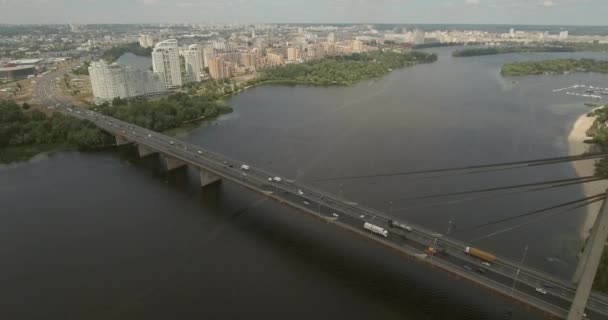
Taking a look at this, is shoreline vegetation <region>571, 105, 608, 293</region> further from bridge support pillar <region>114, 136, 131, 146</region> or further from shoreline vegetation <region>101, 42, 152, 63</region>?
shoreline vegetation <region>101, 42, 152, 63</region>

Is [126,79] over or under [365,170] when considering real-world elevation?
over

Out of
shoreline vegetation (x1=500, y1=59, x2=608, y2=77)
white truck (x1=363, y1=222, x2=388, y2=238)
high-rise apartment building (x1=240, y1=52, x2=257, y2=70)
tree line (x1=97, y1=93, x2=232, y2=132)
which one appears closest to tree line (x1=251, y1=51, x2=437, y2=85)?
high-rise apartment building (x1=240, y1=52, x2=257, y2=70)

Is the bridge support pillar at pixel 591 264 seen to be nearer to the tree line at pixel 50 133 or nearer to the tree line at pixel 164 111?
the tree line at pixel 50 133

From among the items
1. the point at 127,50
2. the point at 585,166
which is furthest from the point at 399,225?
the point at 127,50

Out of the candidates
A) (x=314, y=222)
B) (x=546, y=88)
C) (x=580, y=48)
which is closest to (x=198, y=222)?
(x=314, y=222)

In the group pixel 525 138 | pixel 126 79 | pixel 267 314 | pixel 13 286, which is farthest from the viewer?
pixel 126 79

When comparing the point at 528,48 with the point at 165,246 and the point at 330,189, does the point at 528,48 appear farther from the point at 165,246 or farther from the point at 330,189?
the point at 165,246
